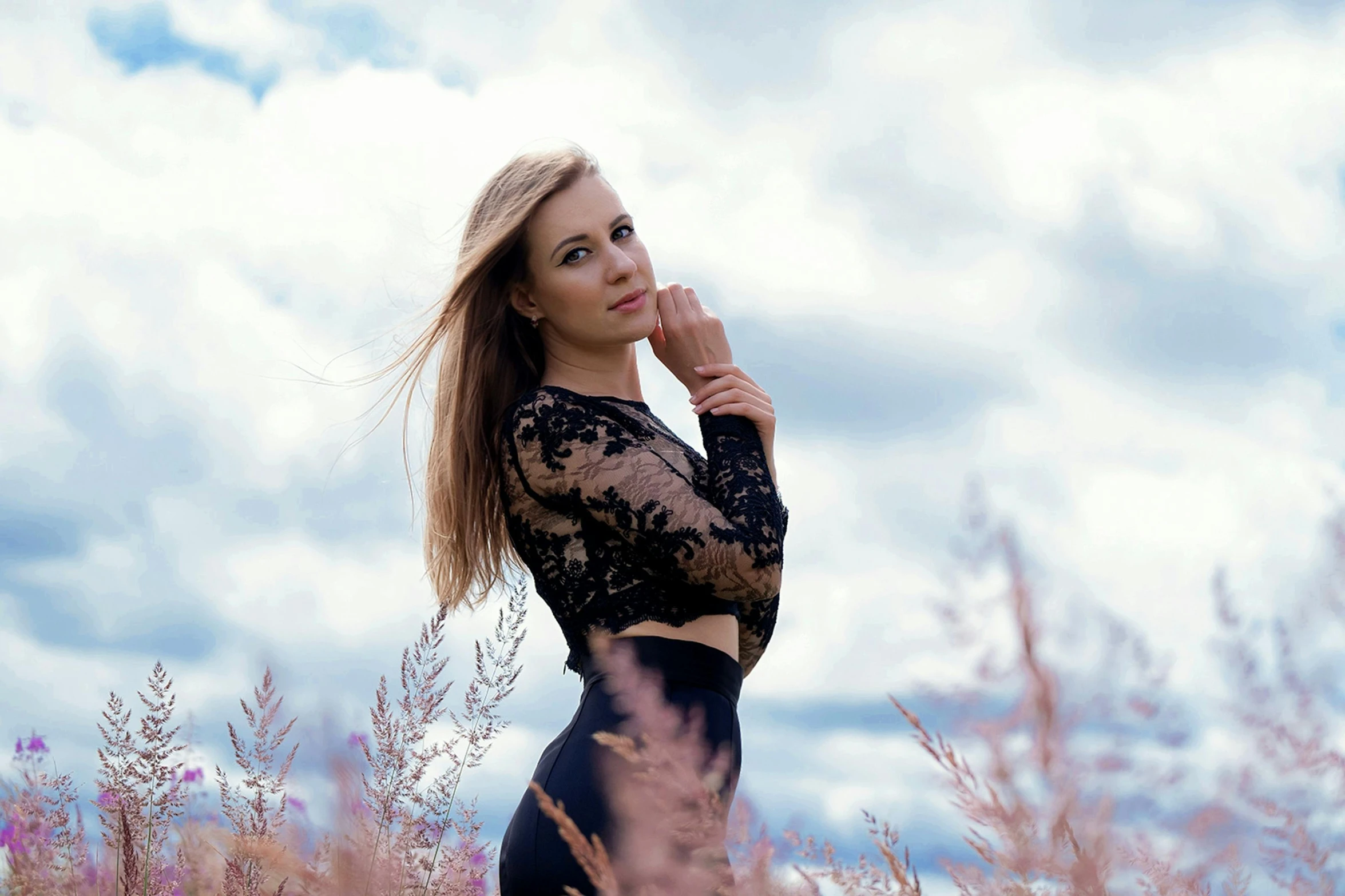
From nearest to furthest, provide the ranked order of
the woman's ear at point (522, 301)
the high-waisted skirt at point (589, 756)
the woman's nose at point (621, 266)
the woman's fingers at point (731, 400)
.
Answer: the high-waisted skirt at point (589, 756), the woman's fingers at point (731, 400), the woman's nose at point (621, 266), the woman's ear at point (522, 301)

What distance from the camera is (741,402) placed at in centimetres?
329

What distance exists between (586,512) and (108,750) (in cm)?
158

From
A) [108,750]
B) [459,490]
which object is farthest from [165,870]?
[459,490]

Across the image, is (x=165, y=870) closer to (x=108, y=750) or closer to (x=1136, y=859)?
(x=108, y=750)

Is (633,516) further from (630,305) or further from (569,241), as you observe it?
(569,241)

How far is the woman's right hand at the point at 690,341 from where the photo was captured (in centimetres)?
351

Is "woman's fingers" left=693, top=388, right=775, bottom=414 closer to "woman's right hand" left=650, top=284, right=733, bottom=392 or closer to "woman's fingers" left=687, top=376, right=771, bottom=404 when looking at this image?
"woman's fingers" left=687, top=376, right=771, bottom=404

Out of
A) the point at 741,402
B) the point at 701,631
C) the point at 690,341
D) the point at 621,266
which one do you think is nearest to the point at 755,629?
the point at 701,631

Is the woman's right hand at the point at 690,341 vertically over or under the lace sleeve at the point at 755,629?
over

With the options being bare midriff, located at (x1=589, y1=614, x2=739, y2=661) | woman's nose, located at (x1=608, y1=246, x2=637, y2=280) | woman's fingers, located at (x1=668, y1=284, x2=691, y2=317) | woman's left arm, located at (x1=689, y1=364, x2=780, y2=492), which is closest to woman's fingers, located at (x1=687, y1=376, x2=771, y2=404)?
woman's left arm, located at (x1=689, y1=364, x2=780, y2=492)

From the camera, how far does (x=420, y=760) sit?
3482 millimetres

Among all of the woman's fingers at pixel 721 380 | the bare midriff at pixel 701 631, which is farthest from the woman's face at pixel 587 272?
the bare midriff at pixel 701 631

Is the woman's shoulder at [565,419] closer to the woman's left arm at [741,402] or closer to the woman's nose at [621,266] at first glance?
the woman's left arm at [741,402]

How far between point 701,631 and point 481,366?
47.5 inches
